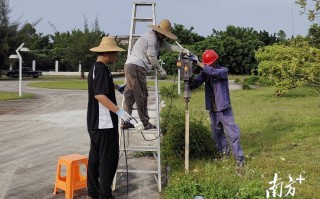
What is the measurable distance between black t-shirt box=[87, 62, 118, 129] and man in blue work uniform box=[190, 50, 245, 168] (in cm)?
174

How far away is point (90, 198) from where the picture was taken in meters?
5.05

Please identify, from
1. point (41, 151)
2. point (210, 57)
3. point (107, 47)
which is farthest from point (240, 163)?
point (41, 151)

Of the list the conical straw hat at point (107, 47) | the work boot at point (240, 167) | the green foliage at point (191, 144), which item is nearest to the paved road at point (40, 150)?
the green foliage at point (191, 144)

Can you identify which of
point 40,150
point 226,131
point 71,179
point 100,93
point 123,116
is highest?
point 100,93

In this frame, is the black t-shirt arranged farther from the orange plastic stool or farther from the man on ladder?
the orange plastic stool

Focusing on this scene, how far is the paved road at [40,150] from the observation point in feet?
18.4

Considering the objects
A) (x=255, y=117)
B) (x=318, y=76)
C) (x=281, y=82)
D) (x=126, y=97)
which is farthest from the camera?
(x=255, y=117)

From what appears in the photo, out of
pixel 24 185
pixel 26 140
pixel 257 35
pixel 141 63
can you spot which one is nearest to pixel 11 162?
pixel 24 185

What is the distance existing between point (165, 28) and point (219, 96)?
1.53 m

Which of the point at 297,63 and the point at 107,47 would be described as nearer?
the point at 107,47

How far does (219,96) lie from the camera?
20.8 ft

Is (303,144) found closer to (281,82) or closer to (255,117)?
(281,82)

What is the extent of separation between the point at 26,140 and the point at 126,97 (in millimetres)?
4893

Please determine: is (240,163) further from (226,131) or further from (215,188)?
(215,188)
